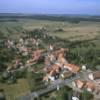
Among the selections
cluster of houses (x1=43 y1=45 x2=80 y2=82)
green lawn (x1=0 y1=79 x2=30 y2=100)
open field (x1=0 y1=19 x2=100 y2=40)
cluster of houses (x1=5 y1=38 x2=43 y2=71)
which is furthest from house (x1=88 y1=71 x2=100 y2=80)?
open field (x1=0 y1=19 x2=100 y2=40)

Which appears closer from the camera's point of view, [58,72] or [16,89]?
[16,89]

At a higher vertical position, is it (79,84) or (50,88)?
(79,84)

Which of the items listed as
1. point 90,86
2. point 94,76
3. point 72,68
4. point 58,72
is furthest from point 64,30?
point 90,86

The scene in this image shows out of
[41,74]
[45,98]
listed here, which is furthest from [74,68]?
[45,98]

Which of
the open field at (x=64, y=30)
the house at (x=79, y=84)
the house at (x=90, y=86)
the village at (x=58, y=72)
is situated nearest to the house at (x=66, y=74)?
the village at (x=58, y=72)

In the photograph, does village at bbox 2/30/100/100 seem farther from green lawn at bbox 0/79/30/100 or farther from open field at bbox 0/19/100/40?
open field at bbox 0/19/100/40

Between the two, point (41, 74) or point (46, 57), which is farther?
point (46, 57)

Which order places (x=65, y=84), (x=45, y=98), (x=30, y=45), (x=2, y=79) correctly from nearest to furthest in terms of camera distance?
(x=45, y=98) < (x=65, y=84) < (x=2, y=79) < (x=30, y=45)

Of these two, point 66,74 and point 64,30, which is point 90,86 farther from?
point 64,30

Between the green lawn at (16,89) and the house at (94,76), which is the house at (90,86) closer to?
the house at (94,76)

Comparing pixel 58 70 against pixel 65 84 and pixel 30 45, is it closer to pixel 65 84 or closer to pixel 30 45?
pixel 65 84
